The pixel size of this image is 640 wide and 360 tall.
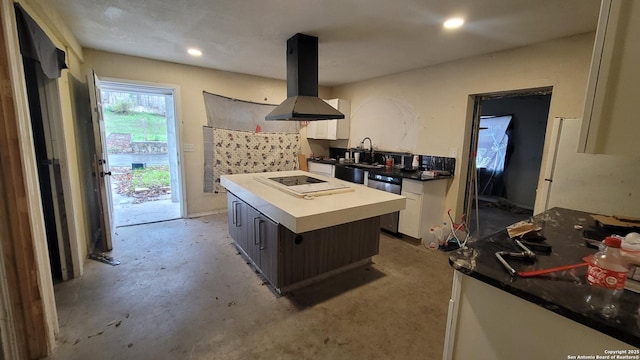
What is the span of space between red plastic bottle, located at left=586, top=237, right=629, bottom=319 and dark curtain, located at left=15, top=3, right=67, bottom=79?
10.6 ft

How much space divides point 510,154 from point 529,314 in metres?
5.40

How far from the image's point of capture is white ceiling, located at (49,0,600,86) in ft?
6.84

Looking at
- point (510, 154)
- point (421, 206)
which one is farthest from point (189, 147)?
point (510, 154)

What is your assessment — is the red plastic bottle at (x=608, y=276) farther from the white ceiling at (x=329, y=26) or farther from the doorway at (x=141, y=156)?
the doorway at (x=141, y=156)

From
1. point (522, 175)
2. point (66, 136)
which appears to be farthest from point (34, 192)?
point (522, 175)

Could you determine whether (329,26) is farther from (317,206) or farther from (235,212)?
(235,212)

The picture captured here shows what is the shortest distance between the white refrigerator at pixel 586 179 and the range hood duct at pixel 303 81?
6.82ft

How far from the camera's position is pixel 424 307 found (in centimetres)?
219

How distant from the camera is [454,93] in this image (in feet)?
11.5

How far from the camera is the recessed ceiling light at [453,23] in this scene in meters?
2.29

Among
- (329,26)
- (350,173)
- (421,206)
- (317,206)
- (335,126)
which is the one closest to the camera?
(317,206)

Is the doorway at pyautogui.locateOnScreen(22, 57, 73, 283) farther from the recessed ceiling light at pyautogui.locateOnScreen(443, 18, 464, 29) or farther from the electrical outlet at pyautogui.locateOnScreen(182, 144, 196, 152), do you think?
the recessed ceiling light at pyautogui.locateOnScreen(443, 18, 464, 29)

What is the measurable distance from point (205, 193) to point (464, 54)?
424 centimetres

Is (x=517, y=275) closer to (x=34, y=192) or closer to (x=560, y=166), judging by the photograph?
(x=560, y=166)
